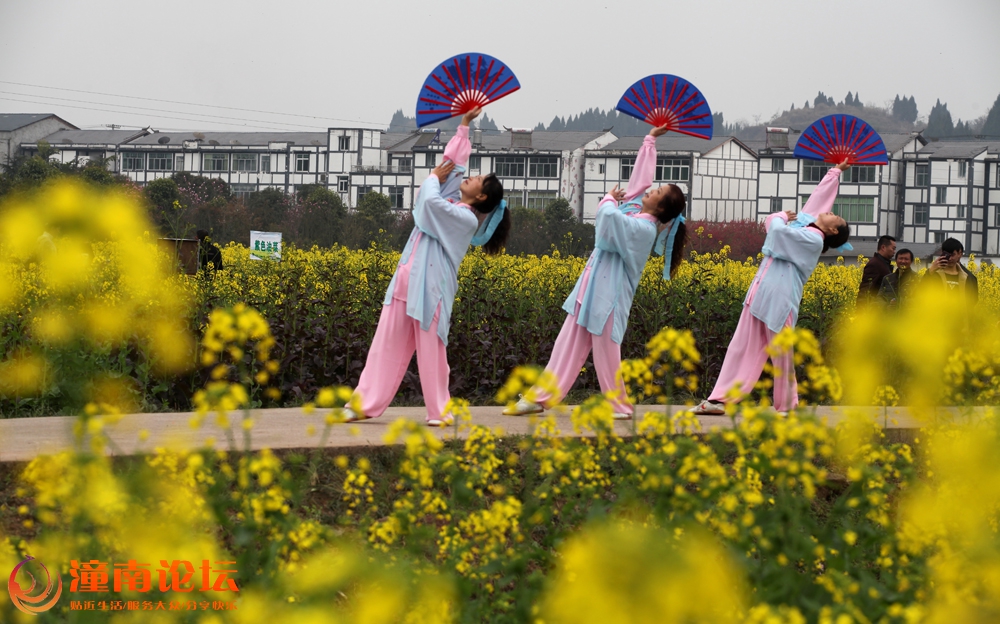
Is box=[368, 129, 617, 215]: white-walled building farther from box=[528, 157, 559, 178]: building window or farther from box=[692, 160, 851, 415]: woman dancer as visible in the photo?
box=[692, 160, 851, 415]: woman dancer

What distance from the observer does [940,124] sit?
438ft

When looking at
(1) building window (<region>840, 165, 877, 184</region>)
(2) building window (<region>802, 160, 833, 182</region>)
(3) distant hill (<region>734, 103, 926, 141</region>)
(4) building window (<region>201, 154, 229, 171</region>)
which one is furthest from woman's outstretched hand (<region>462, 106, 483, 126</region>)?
(3) distant hill (<region>734, 103, 926, 141</region>)

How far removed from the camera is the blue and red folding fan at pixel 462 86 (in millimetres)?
5734

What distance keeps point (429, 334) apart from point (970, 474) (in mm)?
3186

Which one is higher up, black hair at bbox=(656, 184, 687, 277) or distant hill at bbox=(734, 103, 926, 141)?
distant hill at bbox=(734, 103, 926, 141)

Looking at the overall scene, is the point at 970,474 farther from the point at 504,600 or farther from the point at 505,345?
the point at 505,345

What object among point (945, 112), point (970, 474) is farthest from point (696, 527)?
point (945, 112)

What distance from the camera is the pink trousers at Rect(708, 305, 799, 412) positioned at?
6.34 metres

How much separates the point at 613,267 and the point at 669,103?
1.07 m

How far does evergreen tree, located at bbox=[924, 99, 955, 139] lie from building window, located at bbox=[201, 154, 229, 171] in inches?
3555

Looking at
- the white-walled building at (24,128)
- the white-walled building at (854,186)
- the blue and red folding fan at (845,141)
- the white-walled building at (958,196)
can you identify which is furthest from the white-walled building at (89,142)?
the blue and red folding fan at (845,141)

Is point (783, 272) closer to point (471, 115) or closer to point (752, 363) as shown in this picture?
point (752, 363)

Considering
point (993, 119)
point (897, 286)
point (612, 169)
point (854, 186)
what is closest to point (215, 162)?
point (612, 169)

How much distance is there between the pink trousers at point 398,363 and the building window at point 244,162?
6095 centimetres
